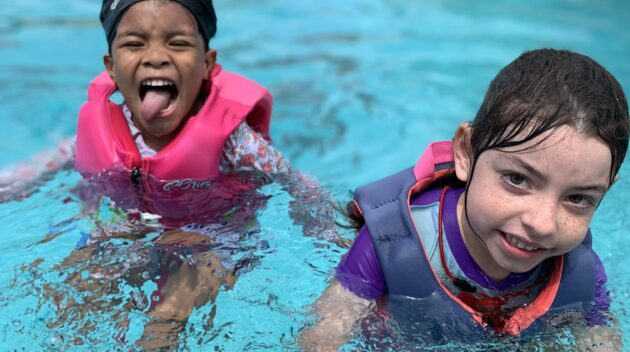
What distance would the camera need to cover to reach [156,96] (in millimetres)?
3820

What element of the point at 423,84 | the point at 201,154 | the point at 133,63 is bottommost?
the point at 423,84

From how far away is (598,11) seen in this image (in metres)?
8.98

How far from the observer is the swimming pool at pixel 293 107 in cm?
329

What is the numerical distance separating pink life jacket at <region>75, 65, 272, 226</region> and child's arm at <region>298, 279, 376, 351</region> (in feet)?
3.12

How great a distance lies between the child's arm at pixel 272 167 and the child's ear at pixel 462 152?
0.93m

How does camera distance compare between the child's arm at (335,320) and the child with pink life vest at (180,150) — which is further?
the child with pink life vest at (180,150)

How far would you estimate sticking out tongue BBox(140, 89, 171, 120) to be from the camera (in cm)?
377

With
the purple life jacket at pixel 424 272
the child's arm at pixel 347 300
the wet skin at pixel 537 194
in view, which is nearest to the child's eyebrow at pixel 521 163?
the wet skin at pixel 537 194

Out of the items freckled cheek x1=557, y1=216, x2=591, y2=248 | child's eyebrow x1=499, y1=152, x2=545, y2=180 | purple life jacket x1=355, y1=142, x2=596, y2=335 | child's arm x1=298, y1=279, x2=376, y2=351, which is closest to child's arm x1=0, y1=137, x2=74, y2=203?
child's arm x1=298, y1=279, x2=376, y2=351

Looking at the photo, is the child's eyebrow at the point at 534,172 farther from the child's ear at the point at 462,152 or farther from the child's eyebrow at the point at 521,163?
the child's ear at the point at 462,152

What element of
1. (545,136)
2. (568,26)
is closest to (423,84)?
(568,26)

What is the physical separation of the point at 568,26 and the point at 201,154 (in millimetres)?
5789

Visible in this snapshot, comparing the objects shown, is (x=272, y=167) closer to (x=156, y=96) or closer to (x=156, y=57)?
(x=156, y=96)

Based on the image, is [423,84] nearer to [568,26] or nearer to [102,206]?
[568,26]
